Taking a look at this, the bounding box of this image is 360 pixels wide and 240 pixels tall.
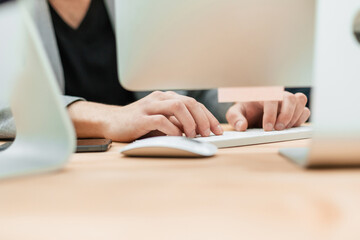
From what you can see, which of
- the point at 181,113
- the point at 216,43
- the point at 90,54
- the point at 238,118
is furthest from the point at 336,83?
the point at 90,54

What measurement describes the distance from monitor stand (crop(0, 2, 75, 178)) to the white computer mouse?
0.11 meters

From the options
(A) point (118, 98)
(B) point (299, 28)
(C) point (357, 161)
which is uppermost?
(B) point (299, 28)

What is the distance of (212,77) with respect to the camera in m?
0.48

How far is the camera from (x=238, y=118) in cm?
72

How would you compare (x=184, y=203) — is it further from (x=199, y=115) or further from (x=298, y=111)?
(x=298, y=111)

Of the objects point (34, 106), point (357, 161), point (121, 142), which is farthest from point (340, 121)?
point (121, 142)

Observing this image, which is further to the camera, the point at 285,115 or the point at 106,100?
the point at 106,100

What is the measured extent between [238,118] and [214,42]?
290 millimetres

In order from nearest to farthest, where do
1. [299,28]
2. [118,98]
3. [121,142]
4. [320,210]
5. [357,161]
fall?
[320,210] < [357,161] < [299,28] < [121,142] < [118,98]

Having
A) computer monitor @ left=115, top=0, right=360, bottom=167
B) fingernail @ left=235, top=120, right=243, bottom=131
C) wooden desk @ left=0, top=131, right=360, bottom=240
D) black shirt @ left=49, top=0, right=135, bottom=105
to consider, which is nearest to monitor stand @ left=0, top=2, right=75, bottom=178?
wooden desk @ left=0, top=131, right=360, bottom=240

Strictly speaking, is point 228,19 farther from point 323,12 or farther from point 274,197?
point 274,197

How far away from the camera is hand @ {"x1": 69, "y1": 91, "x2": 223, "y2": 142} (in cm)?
59

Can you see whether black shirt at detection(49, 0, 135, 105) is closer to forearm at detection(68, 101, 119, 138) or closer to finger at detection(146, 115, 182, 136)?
forearm at detection(68, 101, 119, 138)

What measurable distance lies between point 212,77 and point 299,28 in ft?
0.43
